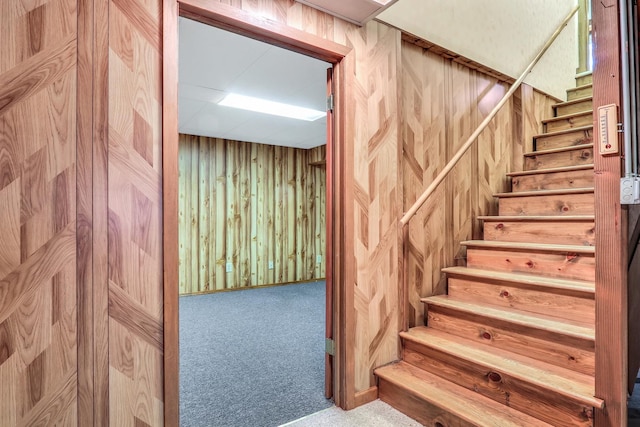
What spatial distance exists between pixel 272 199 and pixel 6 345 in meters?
4.60

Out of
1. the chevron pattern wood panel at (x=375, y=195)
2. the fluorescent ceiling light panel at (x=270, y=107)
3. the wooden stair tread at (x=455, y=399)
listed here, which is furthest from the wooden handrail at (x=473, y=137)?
the fluorescent ceiling light panel at (x=270, y=107)

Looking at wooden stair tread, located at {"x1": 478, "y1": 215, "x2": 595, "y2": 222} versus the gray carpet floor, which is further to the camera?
wooden stair tread, located at {"x1": 478, "y1": 215, "x2": 595, "y2": 222}

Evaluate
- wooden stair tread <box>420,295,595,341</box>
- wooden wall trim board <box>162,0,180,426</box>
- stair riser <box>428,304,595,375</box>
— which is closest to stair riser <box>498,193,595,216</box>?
wooden stair tread <box>420,295,595,341</box>

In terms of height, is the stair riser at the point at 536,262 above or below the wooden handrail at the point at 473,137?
below

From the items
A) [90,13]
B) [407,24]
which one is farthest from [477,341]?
[90,13]

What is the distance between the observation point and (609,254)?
136cm

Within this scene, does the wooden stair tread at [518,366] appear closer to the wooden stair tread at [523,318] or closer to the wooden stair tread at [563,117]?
the wooden stair tread at [523,318]

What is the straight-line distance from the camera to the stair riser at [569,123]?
319 cm

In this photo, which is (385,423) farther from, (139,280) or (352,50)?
(352,50)

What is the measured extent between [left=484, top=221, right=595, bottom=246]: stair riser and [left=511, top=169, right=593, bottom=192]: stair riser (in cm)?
58

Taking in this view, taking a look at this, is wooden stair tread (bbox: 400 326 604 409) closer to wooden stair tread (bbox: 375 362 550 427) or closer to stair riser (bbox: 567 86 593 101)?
wooden stair tread (bbox: 375 362 550 427)

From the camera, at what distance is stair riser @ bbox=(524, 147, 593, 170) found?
2753 mm

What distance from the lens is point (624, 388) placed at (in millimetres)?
1354

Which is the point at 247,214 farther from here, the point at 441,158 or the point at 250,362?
the point at 441,158
